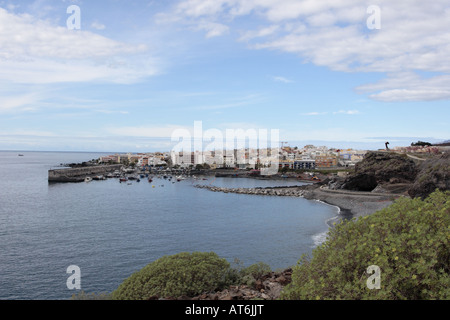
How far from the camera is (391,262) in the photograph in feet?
20.3

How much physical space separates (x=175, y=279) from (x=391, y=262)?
18.9 ft

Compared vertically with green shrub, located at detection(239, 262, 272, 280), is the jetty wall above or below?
above

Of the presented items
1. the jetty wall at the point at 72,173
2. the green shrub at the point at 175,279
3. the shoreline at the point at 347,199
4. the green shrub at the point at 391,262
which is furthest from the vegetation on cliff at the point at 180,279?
the jetty wall at the point at 72,173

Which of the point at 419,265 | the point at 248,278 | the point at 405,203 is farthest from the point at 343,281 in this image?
the point at 248,278

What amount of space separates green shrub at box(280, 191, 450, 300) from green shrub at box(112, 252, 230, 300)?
3.08 meters

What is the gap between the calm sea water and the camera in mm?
17528

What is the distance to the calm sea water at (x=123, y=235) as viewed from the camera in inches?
690

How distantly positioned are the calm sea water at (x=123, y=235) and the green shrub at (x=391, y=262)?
11271mm

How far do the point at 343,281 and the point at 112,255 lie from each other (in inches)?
689

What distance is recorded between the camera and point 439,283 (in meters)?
5.67

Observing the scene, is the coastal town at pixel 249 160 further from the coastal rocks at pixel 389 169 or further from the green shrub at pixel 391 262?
the green shrub at pixel 391 262

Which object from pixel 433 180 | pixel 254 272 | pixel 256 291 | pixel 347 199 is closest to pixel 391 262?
pixel 256 291

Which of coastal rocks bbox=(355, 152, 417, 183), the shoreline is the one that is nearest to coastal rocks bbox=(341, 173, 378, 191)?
coastal rocks bbox=(355, 152, 417, 183)

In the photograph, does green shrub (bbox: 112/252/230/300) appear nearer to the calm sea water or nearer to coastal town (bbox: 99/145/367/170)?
the calm sea water
